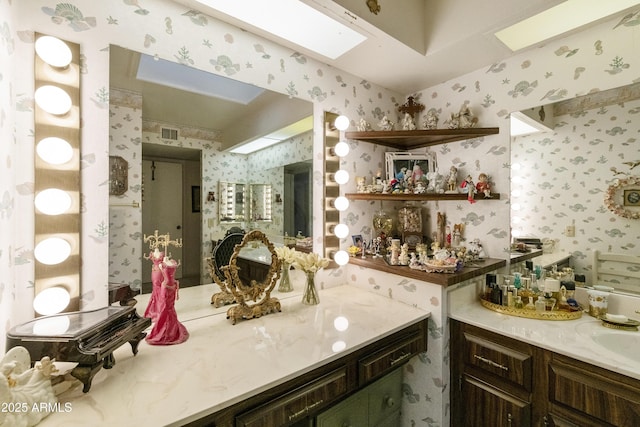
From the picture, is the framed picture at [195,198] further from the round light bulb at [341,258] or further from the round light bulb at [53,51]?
the round light bulb at [341,258]

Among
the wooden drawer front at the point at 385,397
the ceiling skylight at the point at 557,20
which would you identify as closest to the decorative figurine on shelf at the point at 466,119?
the ceiling skylight at the point at 557,20

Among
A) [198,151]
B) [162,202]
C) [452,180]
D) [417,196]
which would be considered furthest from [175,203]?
[452,180]

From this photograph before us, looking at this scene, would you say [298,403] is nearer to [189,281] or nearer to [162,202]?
[189,281]

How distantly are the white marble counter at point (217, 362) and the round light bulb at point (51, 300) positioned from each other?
271 mm

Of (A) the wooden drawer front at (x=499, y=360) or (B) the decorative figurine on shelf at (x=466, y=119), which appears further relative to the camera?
(B) the decorative figurine on shelf at (x=466, y=119)

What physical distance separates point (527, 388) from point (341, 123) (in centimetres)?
169

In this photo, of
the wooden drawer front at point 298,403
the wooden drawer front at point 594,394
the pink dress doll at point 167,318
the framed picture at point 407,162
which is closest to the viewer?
the wooden drawer front at point 298,403

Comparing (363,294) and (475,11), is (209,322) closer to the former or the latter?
(363,294)

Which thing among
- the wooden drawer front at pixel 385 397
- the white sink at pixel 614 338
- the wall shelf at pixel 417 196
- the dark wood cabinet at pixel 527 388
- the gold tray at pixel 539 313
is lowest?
the wooden drawer front at pixel 385 397

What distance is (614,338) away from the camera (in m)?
1.23

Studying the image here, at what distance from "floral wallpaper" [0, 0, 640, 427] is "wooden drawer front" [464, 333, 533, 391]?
0.41 ft

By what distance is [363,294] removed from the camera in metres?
1.75

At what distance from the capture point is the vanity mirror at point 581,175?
4.52ft

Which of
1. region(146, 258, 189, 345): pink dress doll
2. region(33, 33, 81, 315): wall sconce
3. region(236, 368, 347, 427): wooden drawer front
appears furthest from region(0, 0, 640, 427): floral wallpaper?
region(236, 368, 347, 427): wooden drawer front
